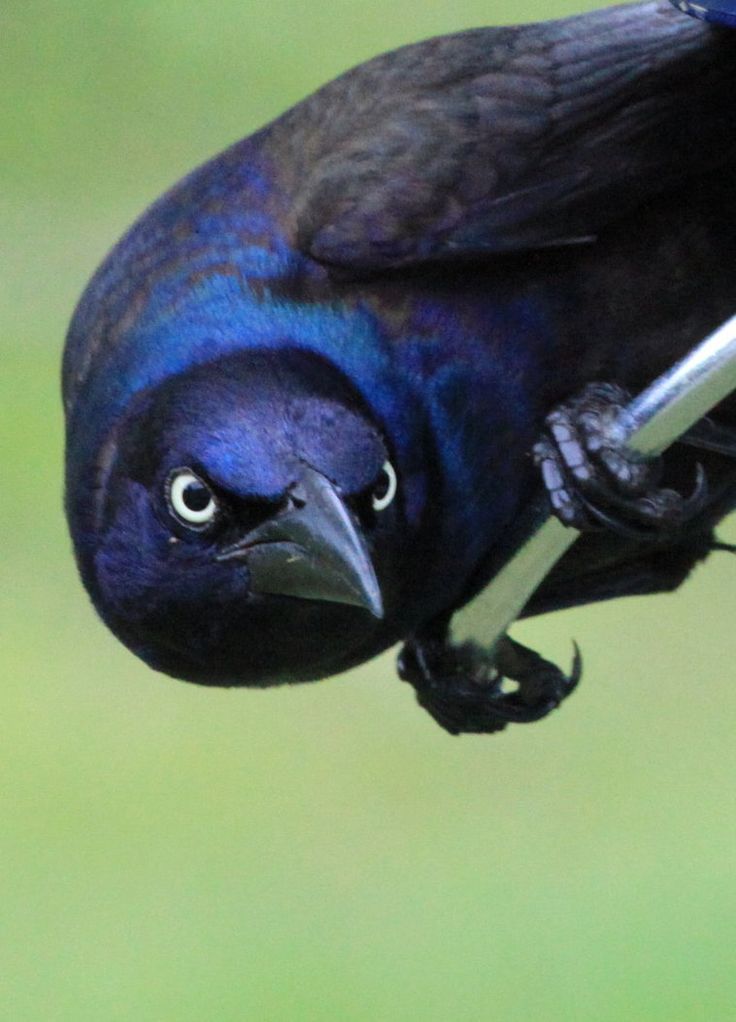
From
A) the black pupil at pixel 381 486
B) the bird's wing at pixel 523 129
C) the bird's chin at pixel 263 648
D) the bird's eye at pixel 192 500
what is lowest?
the bird's chin at pixel 263 648

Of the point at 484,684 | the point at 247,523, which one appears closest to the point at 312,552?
the point at 247,523

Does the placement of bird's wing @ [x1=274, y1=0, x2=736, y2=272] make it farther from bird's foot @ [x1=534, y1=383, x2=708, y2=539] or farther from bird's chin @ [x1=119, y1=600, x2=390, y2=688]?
bird's chin @ [x1=119, y1=600, x2=390, y2=688]

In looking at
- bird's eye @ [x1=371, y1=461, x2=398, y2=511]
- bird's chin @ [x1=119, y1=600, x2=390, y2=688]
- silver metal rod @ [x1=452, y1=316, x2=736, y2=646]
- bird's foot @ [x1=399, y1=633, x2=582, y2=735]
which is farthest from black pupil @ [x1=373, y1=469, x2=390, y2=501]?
bird's foot @ [x1=399, y1=633, x2=582, y2=735]

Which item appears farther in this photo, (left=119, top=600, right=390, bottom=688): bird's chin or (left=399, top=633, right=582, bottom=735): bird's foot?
(left=399, top=633, right=582, bottom=735): bird's foot

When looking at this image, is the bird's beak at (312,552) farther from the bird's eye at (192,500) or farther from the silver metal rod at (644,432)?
the silver metal rod at (644,432)

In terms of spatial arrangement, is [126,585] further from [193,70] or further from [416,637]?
[193,70]

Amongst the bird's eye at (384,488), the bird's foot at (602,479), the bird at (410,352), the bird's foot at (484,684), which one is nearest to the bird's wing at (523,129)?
the bird at (410,352)
